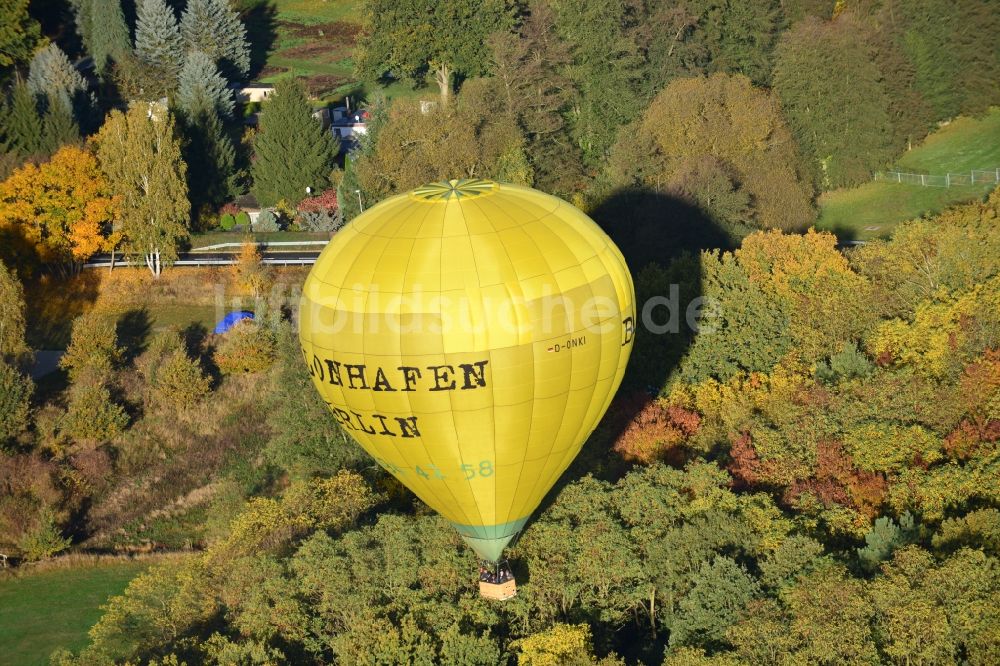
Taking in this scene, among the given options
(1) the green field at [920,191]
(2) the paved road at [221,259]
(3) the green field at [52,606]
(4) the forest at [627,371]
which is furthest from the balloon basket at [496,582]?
(1) the green field at [920,191]

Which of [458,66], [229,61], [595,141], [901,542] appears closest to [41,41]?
[229,61]

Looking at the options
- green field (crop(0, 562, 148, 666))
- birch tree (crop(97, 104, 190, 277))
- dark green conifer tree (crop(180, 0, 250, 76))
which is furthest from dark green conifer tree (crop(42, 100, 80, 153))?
green field (crop(0, 562, 148, 666))

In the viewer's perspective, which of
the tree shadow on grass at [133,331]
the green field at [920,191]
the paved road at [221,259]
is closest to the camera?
the tree shadow on grass at [133,331]

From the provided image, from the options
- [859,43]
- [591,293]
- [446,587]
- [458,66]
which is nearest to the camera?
[591,293]

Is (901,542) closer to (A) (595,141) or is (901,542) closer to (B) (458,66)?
(A) (595,141)

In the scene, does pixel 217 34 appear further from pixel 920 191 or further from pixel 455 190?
pixel 455 190

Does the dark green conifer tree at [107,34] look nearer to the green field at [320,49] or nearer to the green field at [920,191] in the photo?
the green field at [320,49]
